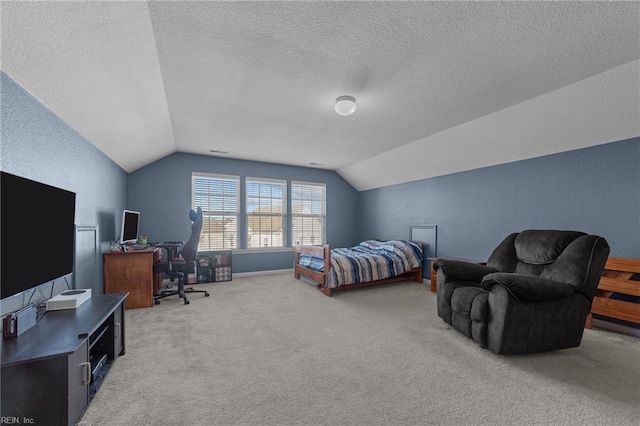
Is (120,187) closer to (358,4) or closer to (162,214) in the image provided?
(162,214)

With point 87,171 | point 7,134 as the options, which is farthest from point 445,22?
point 87,171

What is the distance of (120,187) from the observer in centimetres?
429

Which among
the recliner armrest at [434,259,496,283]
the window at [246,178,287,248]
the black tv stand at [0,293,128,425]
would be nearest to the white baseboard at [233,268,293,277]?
the window at [246,178,287,248]

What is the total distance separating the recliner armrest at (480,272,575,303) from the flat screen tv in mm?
3271

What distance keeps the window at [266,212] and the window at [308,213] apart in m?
0.26

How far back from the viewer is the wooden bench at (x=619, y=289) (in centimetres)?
264

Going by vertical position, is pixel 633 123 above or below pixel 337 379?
above

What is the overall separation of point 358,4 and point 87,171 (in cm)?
315

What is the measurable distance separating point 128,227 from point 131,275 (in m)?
0.82

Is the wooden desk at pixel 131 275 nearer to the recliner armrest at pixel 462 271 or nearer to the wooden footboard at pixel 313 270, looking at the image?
the wooden footboard at pixel 313 270

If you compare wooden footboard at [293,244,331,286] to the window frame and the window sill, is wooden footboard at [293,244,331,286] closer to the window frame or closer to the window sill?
the window sill

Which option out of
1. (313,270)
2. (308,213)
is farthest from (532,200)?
(308,213)

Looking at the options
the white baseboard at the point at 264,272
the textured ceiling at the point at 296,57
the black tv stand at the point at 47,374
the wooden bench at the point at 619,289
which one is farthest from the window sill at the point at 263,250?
the wooden bench at the point at 619,289

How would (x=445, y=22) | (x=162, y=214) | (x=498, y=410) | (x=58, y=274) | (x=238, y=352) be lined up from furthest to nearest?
(x=162, y=214) < (x=238, y=352) < (x=58, y=274) < (x=445, y=22) < (x=498, y=410)
